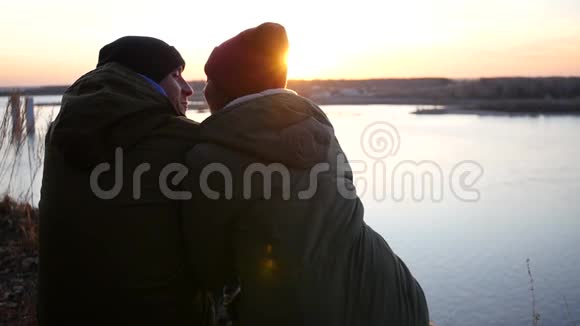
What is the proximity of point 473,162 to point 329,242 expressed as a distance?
8378 millimetres

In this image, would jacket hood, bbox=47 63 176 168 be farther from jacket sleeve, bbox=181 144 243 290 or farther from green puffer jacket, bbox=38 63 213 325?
jacket sleeve, bbox=181 144 243 290

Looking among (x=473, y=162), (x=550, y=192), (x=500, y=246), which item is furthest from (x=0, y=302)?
(x=473, y=162)

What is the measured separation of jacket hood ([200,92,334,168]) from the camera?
122 cm

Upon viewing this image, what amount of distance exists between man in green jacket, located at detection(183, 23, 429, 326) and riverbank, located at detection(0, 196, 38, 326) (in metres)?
1.54

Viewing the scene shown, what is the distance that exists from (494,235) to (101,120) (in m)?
4.74

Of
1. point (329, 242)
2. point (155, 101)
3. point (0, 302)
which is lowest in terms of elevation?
point (0, 302)

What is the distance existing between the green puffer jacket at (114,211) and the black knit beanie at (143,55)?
0.29ft

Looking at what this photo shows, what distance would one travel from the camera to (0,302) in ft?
8.87

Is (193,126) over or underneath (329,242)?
over

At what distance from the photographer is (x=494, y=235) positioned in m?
5.27

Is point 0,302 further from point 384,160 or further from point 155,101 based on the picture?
point 384,160

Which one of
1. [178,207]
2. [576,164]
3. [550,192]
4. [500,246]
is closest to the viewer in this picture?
[178,207]

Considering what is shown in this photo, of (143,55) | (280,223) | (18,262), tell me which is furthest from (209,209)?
(18,262)

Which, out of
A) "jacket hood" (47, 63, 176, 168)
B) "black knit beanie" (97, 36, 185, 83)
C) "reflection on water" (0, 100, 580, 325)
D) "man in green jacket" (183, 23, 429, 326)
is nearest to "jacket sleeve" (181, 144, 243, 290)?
"man in green jacket" (183, 23, 429, 326)
